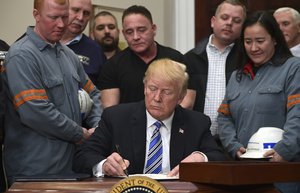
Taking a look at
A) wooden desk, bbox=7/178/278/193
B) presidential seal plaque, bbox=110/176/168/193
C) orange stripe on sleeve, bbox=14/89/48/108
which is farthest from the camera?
orange stripe on sleeve, bbox=14/89/48/108

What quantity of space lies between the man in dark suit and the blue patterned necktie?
0.01 m

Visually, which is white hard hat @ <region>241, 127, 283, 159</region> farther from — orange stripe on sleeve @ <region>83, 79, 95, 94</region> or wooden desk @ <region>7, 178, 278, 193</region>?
wooden desk @ <region>7, 178, 278, 193</region>

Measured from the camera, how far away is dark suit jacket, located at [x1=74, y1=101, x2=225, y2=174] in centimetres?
318

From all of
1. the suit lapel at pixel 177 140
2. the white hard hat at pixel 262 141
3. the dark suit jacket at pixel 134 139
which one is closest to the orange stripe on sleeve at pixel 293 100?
the white hard hat at pixel 262 141

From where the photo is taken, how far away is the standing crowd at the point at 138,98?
127 inches

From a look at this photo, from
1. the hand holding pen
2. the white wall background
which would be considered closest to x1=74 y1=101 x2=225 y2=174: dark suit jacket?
the hand holding pen

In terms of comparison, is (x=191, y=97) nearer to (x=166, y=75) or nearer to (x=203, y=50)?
(x=203, y=50)

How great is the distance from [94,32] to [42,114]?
6.86ft

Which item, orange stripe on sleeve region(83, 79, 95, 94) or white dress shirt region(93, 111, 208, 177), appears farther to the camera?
orange stripe on sleeve region(83, 79, 95, 94)

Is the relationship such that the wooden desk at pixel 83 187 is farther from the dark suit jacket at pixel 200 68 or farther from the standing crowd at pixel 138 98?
the dark suit jacket at pixel 200 68

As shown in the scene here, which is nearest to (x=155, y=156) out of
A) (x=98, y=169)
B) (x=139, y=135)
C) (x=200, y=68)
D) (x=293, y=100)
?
(x=139, y=135)

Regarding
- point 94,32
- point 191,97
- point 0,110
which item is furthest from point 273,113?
point 94,32

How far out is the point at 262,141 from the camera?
11.8ft

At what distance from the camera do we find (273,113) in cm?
382
